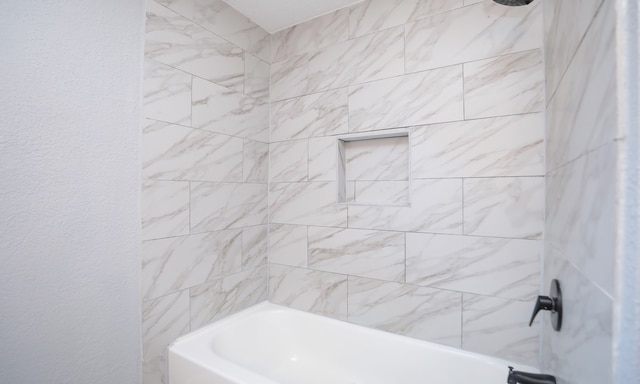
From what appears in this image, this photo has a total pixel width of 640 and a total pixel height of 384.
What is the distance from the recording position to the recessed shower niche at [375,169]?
1636 millimetres

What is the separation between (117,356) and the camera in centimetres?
121

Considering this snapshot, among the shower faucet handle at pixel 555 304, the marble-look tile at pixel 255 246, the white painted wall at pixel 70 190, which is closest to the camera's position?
the shower faucet handle at pixel 555 304

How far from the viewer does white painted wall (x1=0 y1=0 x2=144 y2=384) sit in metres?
0.94

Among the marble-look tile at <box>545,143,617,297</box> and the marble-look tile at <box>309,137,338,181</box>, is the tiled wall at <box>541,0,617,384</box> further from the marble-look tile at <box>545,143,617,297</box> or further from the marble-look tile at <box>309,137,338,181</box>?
the marble-look tile at <box>309,137,338,181</box>

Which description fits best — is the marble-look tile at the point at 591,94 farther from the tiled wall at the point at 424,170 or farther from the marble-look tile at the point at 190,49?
the marble-look tile at the point at 190,49

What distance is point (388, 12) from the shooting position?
159 cm

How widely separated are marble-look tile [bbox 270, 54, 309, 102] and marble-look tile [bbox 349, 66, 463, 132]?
399 millimetres

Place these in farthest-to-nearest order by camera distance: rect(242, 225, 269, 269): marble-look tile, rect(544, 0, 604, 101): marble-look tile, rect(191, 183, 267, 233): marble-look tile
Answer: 1. rect(242, 225, 269, 269): marble-look tile
2. rect(191, 183, 267, 233): marble-look tile
3. rect(544, 0, 604, 101): marble-look tile

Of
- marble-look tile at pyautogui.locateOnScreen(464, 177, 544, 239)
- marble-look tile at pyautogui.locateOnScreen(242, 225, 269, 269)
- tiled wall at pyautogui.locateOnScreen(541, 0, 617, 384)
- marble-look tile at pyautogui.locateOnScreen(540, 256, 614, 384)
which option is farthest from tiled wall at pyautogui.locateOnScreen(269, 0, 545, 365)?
marble-look tile at pyautogui.locateOnScreen(540, 256, 614, 384)

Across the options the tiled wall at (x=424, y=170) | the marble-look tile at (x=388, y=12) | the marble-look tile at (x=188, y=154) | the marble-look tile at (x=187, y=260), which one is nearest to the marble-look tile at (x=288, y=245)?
the tiled wall at (x=424, y=170)

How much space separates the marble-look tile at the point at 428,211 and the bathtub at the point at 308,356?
A: 63 cm

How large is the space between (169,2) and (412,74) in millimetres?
1353

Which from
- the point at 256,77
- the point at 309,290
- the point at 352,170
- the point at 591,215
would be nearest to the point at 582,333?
the point at 591,215

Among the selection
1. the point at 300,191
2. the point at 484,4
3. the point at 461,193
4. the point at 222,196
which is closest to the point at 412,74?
the point at 484,4
